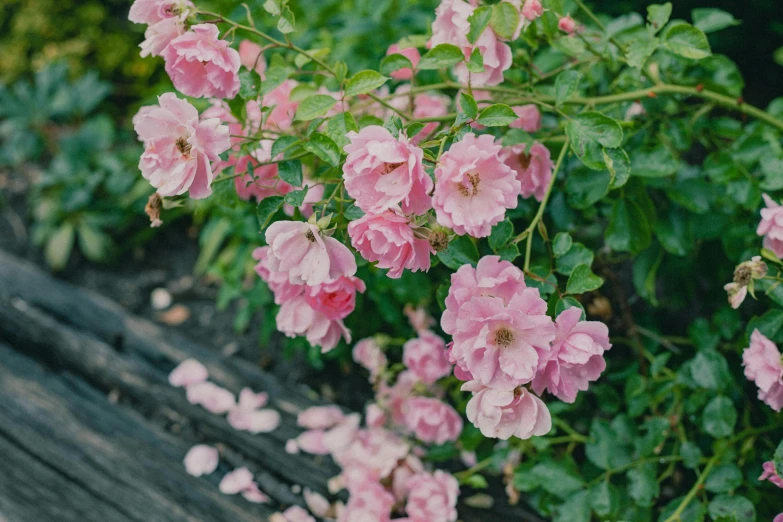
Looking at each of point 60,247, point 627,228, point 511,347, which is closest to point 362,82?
point 511,347

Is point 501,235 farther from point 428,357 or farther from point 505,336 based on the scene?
point 428,357

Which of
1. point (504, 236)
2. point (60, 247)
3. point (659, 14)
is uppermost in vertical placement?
point (659, 14)

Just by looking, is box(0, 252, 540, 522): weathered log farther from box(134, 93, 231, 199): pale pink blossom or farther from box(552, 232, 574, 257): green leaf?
box(134, 93, 231, 199): pale pink blossom

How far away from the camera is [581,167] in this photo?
3.67 feet

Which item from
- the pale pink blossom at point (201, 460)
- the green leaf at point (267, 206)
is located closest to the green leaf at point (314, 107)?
the green leaf at point (267, 206)

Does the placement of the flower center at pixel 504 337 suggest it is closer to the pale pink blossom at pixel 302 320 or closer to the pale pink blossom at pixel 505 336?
the pale pink blossom at pixel 505 336

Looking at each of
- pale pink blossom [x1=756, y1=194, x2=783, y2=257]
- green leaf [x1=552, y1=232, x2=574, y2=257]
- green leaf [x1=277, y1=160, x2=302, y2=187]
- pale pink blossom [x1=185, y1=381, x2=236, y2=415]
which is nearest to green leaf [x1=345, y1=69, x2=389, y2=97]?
green leaf [x1=277, y1=160, x2=302, y2=187]

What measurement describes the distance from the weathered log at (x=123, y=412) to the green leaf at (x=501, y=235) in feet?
2.26

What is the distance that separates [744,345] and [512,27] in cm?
71

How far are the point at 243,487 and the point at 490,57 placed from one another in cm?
98

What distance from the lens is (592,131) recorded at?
0.90 m

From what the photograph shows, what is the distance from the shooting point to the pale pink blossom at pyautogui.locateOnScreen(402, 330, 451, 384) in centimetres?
122

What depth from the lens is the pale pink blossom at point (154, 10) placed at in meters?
0.83

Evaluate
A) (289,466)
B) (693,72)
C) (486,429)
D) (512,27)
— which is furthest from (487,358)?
(693,72)
